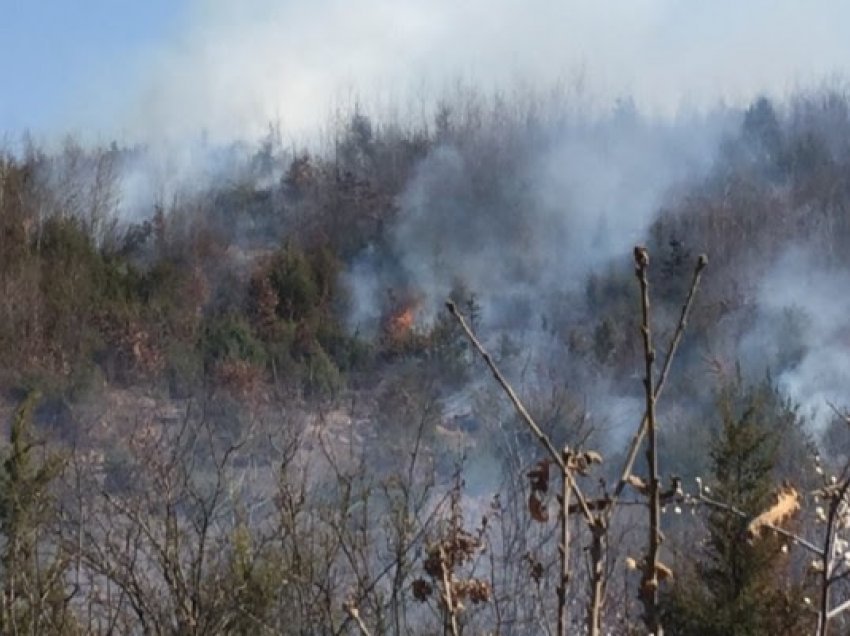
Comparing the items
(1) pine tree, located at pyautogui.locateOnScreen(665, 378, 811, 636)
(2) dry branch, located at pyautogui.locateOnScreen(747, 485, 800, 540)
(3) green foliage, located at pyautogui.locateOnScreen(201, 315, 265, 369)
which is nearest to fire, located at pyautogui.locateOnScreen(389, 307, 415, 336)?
(3) green foliage, located at pyautogui.locateOnScreen(201, 315, 265, 369)

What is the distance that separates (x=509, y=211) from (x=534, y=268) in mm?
1915

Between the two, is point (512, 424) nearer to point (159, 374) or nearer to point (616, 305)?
point (159, 374)

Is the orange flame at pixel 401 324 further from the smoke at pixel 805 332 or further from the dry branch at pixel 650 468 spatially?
the dry branch at pixel 650 468

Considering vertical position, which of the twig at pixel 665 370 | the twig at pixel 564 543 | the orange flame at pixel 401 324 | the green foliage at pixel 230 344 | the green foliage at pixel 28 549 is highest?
the orange flame at pixel 401 324

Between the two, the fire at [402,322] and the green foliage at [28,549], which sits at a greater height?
the fire at [402,322]

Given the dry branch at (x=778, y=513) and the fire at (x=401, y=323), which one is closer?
the dry branch at (x=778, y=513)

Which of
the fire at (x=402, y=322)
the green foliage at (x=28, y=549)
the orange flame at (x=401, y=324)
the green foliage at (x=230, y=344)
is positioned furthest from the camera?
the fire at (x=402, y=322)

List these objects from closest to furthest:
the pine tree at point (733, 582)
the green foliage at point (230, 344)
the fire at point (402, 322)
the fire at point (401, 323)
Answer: the pine tree at point (733, 582)
the green foliage at point (230, 344)
the fire at point (401, 323)
the fire at point (402, 322)

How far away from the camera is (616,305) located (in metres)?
22.3

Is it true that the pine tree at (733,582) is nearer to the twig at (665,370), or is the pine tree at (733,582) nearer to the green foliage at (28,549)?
the green foliage at (28,549)

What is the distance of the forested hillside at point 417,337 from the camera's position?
20.7 ft

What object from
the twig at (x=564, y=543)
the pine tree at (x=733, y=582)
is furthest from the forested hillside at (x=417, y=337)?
the twig at (x=564, y=543)

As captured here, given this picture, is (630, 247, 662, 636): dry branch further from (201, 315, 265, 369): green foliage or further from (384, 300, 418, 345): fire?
(384, 300, 418, 345): fire

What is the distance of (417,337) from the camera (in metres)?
20.4
